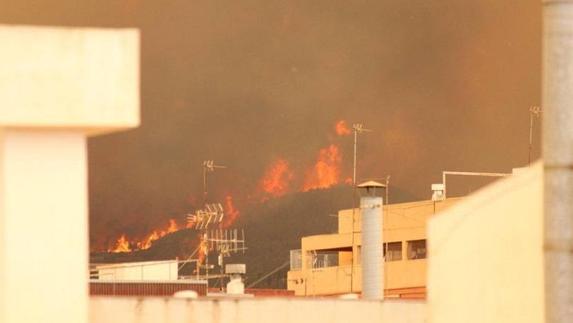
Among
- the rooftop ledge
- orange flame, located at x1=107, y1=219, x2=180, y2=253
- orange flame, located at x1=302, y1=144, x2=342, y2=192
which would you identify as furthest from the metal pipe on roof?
orange flame, located at x1=302, y1=144, x2=342, y2=192

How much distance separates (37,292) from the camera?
14.0 m

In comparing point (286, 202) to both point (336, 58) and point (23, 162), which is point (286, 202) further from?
point (23, 162)

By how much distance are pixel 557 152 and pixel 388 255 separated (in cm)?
4145

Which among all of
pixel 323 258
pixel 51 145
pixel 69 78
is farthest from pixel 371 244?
pixel 323 258

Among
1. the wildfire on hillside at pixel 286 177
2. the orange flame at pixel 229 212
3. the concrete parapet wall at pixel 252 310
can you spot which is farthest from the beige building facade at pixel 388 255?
the concrete parapet wall at pixel 252 310

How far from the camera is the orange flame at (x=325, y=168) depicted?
230ft

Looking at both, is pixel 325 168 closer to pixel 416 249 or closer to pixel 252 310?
pixel 416 249

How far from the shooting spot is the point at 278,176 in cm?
7075

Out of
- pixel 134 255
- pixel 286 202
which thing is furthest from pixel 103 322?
pixel 286 202

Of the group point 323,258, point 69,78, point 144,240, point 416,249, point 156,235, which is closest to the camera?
point 69,78

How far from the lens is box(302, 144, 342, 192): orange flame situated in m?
70.0

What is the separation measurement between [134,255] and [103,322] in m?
49.3

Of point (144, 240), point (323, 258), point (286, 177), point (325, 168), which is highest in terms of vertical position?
point (325, 168)

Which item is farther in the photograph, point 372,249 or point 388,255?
point 388,255
